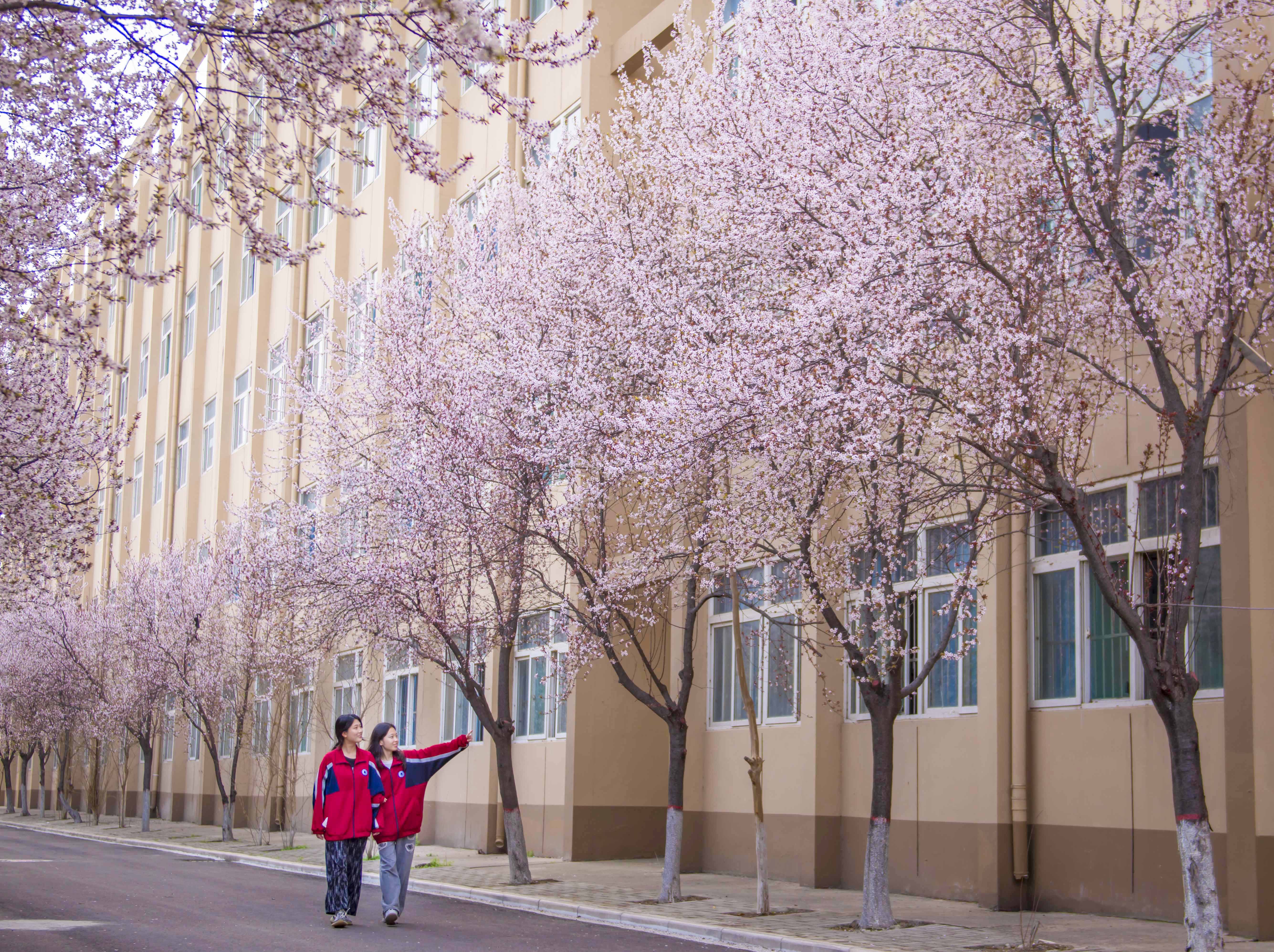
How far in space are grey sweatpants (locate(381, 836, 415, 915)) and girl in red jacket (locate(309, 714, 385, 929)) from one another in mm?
254

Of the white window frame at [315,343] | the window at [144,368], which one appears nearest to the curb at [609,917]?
the white window frame at [315,343]

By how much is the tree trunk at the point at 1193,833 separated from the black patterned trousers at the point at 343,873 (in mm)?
6523

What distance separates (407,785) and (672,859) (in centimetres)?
393

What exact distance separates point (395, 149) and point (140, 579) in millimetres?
32990

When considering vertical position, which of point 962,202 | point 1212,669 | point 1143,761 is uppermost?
point 962,202

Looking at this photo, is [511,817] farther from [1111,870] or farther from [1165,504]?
[1165,504]

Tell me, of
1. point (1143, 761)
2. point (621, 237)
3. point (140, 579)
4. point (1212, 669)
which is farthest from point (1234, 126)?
point (140, 579)

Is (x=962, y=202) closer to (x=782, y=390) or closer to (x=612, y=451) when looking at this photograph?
(x=782, y=390)

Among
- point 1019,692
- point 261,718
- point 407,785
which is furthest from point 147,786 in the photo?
point 1019,692

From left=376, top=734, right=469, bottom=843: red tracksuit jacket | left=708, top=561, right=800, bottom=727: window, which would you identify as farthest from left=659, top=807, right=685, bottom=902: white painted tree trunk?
left=376, top=734, right=469, bottom=843: red tracksuit jacket

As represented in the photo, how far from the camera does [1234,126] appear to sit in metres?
10.9

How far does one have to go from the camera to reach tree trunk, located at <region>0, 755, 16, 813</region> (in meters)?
54.0

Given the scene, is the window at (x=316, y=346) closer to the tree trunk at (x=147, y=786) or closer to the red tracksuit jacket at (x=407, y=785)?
the tree trunk at (x=147, y=786)

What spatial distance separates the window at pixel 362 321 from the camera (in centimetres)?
2278
